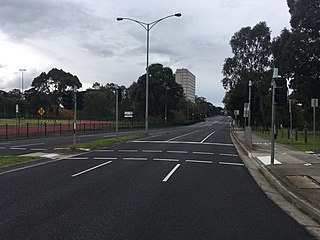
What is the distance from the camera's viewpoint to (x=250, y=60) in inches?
2852

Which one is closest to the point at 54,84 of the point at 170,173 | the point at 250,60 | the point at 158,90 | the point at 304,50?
the point at 158,90

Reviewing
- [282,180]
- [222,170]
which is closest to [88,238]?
[282,180]

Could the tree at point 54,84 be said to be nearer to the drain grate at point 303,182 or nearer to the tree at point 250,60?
the tree at point 250,60

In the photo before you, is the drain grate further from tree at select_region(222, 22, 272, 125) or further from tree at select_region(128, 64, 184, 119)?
tree at select_region(128, 64, 184, 119)

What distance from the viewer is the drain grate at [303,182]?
11.6 metres

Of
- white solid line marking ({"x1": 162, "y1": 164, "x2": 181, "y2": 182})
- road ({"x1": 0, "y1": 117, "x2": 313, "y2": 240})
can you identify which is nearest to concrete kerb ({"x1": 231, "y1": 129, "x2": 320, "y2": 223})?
road ({"x1": 0, "y1": 117, "x2": 313, "y2": 240})

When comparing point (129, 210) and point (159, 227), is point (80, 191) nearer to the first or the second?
point (129, 210)

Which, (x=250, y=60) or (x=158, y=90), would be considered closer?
(x=250, y=60)

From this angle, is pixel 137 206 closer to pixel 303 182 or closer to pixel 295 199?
pixel 295 199

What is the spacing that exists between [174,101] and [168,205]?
111 meters

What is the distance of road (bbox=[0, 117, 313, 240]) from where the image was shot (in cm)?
696

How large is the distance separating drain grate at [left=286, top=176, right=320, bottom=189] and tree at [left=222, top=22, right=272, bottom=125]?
58.7 meters

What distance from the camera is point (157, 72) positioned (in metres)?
116

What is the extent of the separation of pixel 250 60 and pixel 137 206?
66542 millimetres
